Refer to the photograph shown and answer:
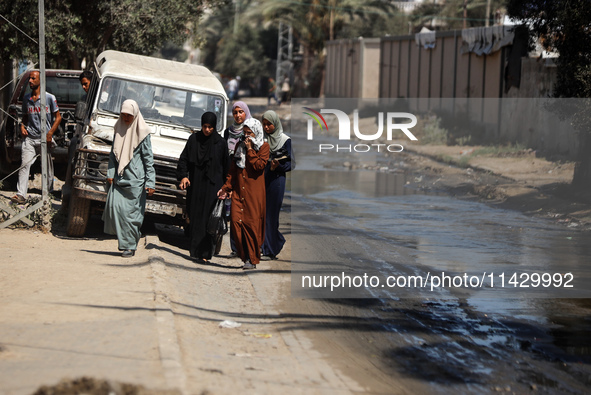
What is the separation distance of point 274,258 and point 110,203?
201 centimetres

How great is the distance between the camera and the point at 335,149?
25562 mm

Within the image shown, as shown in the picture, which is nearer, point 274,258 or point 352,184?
point 274,258

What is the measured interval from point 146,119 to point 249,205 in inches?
93.6

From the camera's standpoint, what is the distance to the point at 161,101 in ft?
34.2

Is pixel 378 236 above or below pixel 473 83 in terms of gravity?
below

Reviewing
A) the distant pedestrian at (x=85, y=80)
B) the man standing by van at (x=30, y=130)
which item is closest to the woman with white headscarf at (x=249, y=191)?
the man standing by van at (x=30, y=130)

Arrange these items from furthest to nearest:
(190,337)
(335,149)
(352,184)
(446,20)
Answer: (446,20) < (335,149) < (352,184) < (190,337)

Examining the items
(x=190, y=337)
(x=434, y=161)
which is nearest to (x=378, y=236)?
(x=190, y=337)

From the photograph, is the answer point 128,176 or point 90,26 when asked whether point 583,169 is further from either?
point 90,26

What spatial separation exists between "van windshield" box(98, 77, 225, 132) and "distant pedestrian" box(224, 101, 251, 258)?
77 cm

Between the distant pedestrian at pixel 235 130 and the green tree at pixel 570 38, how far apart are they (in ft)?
19.9

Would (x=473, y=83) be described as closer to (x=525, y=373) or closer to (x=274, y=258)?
(x=274, y=258)

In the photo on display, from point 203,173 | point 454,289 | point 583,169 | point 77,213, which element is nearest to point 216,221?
point 203,173

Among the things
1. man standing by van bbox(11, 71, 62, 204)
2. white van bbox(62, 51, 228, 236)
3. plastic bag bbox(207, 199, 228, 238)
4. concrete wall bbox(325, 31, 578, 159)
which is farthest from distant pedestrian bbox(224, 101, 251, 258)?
concrete wall bbox(325, 31, 578, 159)
